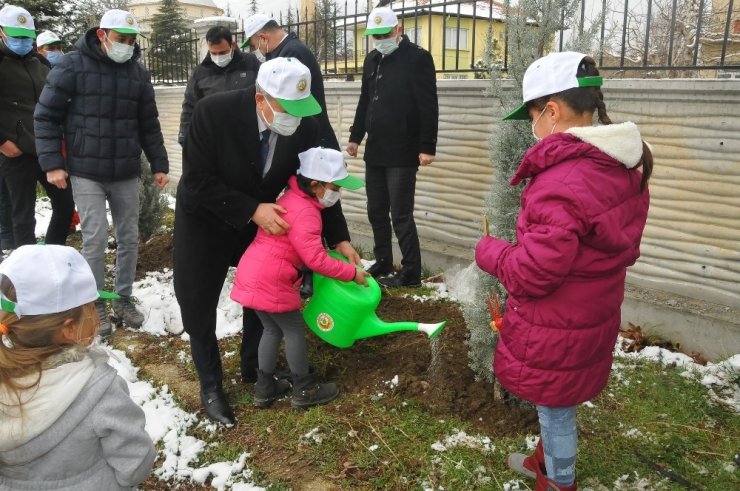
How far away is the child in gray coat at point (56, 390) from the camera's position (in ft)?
→ 5.20

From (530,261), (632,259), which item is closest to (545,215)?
(530,261)

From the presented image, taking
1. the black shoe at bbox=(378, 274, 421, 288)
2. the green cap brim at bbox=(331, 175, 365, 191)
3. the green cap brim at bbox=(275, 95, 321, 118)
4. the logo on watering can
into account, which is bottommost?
the black shoe at bbox=(378, 274, 421, 288)

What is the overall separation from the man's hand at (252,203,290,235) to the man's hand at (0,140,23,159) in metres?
2.91

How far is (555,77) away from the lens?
2.05 m

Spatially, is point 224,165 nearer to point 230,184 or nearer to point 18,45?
point 230,184

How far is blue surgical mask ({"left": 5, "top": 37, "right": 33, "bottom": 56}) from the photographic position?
4707 mm

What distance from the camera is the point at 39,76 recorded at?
492 cm

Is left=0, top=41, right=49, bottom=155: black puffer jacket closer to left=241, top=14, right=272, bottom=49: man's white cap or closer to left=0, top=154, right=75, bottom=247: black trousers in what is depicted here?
left=0, top=154, right=75, bottom=247: black trousers

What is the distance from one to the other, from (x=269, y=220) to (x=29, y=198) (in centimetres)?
311

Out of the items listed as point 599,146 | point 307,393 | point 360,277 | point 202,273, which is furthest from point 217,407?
point 599,146

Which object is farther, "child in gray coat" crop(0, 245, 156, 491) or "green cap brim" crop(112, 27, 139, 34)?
"green cap brim" crop(112, 27, 139, 34)

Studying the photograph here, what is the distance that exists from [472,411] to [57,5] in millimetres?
14424

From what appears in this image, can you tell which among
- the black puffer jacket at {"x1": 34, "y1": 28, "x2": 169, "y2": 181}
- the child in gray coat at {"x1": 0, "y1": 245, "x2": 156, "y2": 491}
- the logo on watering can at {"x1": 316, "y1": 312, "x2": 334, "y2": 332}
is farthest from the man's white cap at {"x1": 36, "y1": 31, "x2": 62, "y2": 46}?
the child in gray coat at {"x1": 0, "y1": 245, "x2": 156, "y2": 491}

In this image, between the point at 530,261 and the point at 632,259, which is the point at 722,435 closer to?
the point at 632,259
